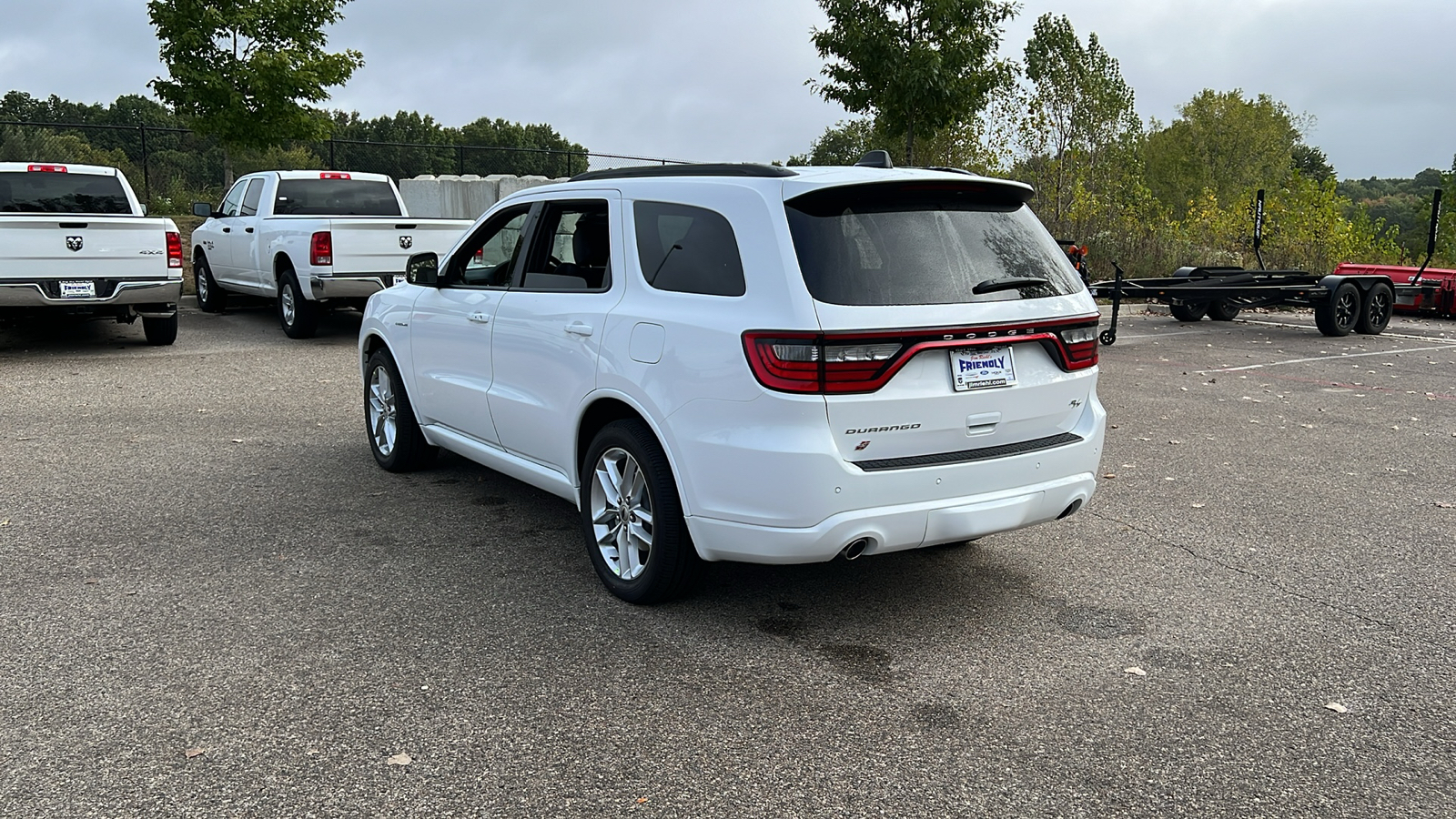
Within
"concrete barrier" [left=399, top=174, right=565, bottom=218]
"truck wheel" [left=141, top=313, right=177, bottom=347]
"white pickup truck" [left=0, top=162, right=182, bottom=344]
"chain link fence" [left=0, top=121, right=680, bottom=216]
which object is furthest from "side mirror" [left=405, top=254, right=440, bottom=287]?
"concrete barrier" [left=399, top=174, right=565, bottom=218]

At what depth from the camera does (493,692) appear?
151 inches

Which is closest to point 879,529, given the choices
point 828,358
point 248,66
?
point 828,358

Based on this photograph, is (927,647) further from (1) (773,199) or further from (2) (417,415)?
(2) (417,415)

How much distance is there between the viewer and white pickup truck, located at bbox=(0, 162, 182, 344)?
11.2 metres

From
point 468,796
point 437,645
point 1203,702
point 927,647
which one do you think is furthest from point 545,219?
point 1203,702

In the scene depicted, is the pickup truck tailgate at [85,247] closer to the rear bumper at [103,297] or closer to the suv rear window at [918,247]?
the rear bumper at [103,297]

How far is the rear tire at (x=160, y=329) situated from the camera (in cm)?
1280

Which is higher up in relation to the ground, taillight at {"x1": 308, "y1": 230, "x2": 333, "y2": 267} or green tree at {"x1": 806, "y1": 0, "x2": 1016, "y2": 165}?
green tree at {"x1": 806, "y1": 0, "x2": 1016, "y2": 165}

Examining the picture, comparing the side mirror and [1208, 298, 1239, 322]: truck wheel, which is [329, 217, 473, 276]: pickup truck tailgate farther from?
[1208, 298, 1239, 322]: truck wheel

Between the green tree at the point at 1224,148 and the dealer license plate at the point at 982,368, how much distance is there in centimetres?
7355

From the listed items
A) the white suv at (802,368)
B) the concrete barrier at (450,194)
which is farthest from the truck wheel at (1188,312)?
the concrete barrier at (450,194)

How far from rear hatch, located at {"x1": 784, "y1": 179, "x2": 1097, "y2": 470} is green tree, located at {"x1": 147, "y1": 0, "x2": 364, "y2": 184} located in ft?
60.5

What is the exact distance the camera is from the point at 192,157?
28719 mm

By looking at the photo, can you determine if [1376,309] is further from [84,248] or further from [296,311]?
[84,248]
